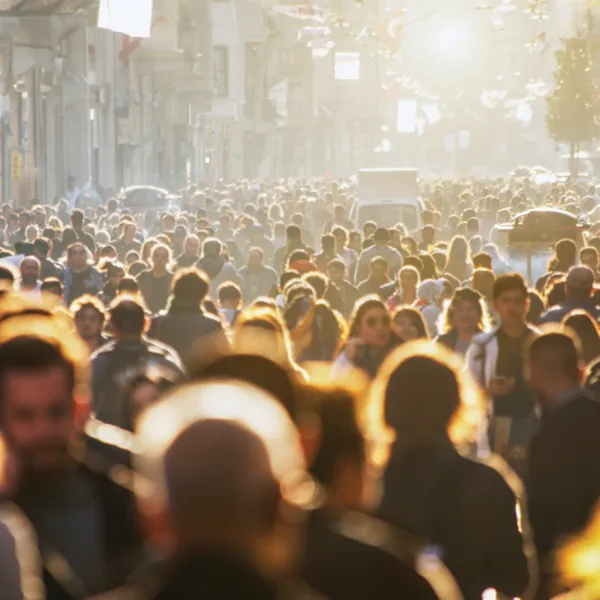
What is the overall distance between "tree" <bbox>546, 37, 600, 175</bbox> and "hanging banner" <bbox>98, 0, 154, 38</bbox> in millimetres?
41380

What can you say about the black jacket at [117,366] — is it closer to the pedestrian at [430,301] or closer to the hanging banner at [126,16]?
the pedestrian at [430,301]

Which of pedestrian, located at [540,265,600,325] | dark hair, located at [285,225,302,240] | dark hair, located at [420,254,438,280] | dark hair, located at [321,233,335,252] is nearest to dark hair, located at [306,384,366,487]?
pedestrian, located at [540,265,600,325]

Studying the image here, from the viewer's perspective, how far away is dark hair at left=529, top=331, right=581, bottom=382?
7656 mm

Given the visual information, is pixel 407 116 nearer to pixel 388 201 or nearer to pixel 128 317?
→ pixel 388 201

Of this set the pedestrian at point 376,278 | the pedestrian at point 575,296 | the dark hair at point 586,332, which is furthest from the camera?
the pedestrian at point 376,278

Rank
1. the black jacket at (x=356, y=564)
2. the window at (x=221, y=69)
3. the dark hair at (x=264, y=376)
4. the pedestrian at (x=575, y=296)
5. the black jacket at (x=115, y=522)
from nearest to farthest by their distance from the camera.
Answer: the black jacket at (x=356, y=564)
the black jacket at (x=115, y=522)
the dark hair at (x=264, y=376)
the pedestrian at (x=575, y=296)
the window at (x=221, y=69)

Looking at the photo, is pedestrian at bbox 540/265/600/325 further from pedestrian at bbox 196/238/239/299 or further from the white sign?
the white sign

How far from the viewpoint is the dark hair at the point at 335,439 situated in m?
5.11

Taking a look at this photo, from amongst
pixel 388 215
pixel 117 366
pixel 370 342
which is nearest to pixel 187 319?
pixel 370 342

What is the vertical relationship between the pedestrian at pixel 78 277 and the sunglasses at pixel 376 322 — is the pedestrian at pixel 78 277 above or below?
below

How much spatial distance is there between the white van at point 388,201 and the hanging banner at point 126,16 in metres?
4.76

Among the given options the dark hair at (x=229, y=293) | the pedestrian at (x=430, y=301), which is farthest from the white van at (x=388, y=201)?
the dark hair at (x=229, y=293)

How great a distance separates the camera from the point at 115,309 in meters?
9.70

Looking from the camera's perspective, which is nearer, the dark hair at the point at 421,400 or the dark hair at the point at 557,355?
the dark hair at the point at 421,400
